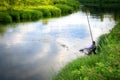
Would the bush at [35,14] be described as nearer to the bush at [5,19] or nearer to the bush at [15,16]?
the bush at [15,16]

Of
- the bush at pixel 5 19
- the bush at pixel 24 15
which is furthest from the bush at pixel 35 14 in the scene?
the bush at pixel 5 19

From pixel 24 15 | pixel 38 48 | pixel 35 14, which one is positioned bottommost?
pixel 35 14

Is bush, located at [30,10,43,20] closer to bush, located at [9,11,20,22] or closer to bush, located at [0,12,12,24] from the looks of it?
bush, located at [9,11,20,22]

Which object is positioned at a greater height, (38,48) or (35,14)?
(38,48)

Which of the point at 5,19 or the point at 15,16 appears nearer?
the point at 5,19

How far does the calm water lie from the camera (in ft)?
60.5

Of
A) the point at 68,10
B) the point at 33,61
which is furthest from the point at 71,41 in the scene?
the point at 68,10

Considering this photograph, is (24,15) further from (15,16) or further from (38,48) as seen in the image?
(38,48)

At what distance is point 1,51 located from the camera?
24203mm

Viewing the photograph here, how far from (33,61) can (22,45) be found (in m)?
6.26

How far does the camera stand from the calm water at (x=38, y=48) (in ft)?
60.5

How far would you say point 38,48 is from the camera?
2570 cm

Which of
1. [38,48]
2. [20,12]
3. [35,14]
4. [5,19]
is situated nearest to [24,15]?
[20,12]

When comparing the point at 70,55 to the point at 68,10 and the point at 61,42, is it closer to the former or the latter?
the point at 61,42
